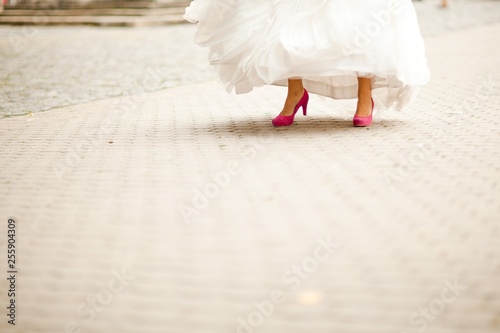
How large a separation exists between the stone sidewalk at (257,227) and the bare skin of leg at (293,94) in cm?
21

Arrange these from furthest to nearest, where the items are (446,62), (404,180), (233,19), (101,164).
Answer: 1. (446,62)
2. (233,19)
3. (101,164)
4. (404,180)

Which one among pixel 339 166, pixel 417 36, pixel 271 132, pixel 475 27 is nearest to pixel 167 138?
pixel 271 132

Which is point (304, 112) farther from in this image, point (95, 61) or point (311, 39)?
point (95, 61)

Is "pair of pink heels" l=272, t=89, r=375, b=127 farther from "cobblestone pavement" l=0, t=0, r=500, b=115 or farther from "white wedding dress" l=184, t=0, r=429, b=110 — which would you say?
"cobblestone pavement" l=0, t=0, r=500, b=115

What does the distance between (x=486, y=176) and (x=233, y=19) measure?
2191 millimetres

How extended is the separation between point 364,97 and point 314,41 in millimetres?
704

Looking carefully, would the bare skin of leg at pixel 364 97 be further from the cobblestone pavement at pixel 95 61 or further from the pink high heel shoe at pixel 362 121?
the cobblestone pavement at pixel 95 61

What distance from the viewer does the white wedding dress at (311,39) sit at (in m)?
5.11

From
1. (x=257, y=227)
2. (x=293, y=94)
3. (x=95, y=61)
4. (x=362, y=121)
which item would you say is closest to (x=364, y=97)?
(x=362, y=121)

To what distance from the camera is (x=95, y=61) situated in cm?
1143

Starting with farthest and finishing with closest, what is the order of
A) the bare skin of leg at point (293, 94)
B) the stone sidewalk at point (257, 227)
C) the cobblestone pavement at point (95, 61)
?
1. the cobblestone pavement at point (95, 61)
2. the bare skin of leg at point (293, 94)
3. the stone sidewalk at point (257, 227)

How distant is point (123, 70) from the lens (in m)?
10.4

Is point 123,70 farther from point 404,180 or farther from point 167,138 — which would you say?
point 404,180

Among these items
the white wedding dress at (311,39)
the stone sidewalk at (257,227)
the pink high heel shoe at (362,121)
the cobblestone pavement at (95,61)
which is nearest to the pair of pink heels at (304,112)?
the pink high heel shoe at (362,121)
